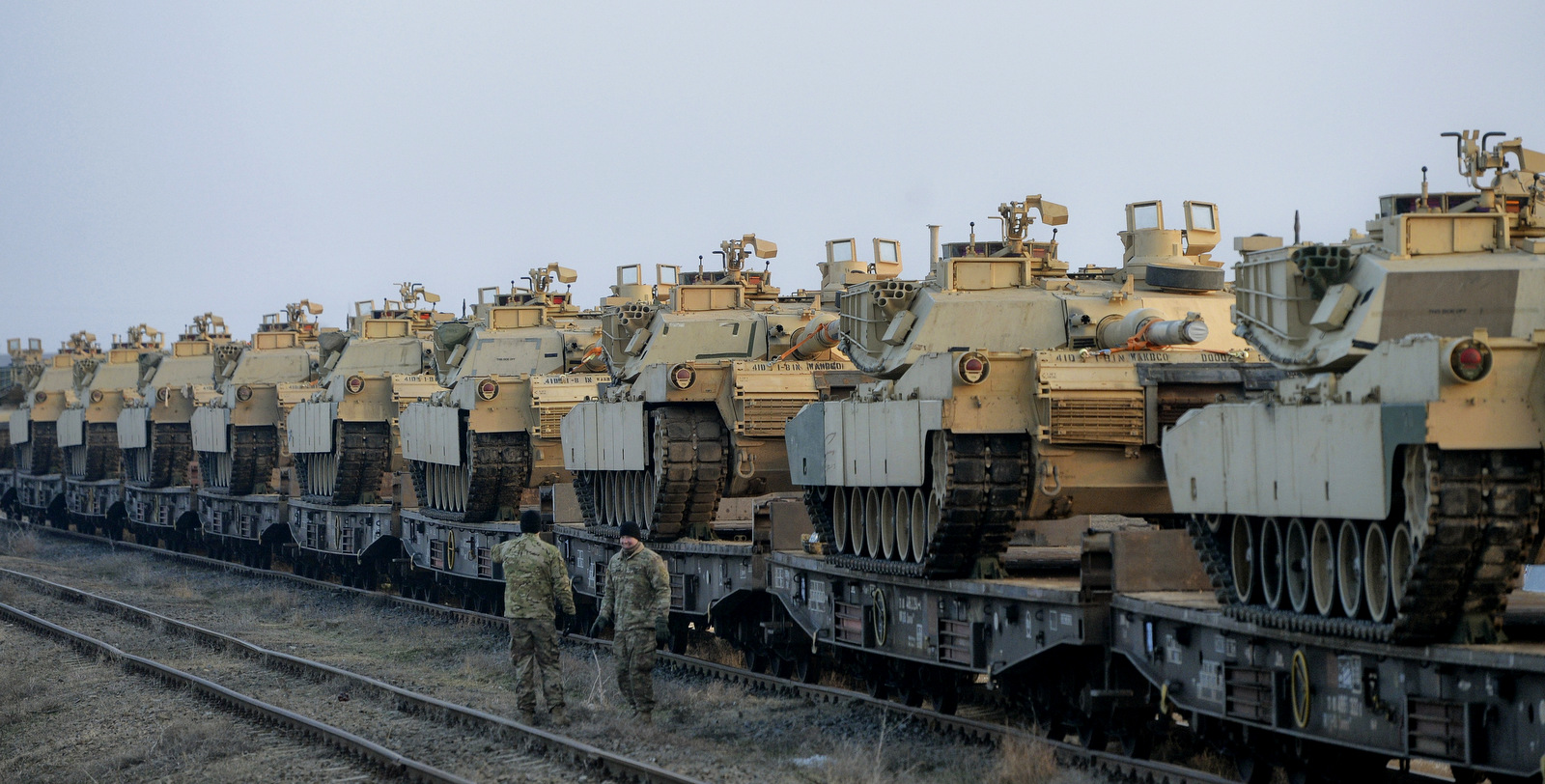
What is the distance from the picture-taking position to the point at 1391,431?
8859 millimetres

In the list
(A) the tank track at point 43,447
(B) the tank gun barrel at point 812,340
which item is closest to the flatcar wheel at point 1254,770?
(B) the tank gun barrel at point 812,340

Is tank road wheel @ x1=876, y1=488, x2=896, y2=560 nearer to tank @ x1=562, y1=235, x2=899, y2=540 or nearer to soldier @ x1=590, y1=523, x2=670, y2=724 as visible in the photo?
soldier @ x1=590, y1=523, x2=670, y2=724

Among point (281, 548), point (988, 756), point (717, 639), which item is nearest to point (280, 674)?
point (717, 639)

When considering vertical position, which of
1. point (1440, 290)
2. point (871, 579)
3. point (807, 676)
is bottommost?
point (807, 676)

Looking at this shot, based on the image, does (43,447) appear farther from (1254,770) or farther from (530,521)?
(1254,770)

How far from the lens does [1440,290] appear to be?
10180 millimetres

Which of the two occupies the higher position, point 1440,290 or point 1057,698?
point 1440,290

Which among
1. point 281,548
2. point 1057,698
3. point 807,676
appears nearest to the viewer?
point 1057,698

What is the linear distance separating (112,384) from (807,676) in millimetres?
36214

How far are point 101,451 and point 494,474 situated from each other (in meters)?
23.2

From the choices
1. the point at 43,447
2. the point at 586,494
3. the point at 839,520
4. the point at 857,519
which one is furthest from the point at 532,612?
the point at 43,447

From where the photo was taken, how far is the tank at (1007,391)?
13.9 metres

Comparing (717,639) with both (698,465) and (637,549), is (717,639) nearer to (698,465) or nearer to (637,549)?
(698,465)

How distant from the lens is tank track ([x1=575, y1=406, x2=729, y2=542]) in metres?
20.0
